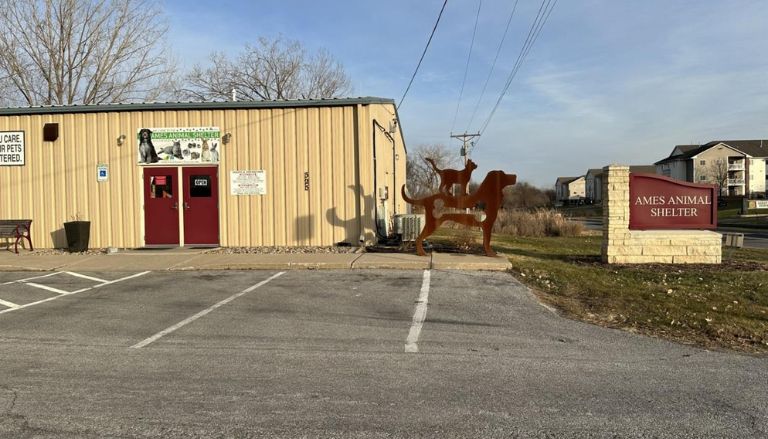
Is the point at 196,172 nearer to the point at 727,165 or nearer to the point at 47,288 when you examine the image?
the point at 47,288

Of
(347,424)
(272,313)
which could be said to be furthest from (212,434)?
(272,313)

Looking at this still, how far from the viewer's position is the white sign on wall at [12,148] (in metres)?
15.0

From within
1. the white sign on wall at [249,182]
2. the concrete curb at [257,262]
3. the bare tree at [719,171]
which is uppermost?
the bare tree at [719,171]

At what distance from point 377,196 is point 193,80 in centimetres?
3011

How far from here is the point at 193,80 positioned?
40438 millimetres

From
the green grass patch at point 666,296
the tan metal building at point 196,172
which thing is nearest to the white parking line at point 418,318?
the green grass patch at point 666,296

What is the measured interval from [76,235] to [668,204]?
14679 millimetres

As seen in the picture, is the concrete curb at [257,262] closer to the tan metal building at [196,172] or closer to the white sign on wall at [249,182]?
the tan metal building at [196,172]

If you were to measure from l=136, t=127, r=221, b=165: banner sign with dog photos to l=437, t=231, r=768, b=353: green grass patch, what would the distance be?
340 inches

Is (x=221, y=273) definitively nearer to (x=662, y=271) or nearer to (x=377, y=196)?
(x=377, y=196)

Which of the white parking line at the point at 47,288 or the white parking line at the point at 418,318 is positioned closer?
the white parking line at the point at 418,318

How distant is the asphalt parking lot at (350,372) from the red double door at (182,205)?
6173 millimetres

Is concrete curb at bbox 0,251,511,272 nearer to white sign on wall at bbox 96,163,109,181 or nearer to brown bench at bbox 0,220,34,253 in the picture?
brown bench at bbox 0,220,34,253

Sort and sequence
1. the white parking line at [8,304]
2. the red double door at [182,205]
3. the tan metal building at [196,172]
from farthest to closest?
the red double door at [182,205], the tan metal building at [196,172], the white parking line at [8,304]
